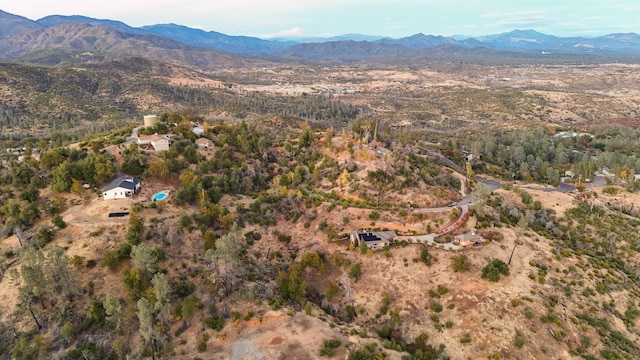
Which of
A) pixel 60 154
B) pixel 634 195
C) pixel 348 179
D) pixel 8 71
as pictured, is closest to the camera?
pixel 60 154

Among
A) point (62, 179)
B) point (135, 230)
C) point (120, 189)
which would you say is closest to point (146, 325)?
point (135, 230)

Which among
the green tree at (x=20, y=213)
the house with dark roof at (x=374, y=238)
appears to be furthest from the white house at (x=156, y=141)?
the house with dark roof at (x=374, y=238)

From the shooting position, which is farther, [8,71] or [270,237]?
[8,71]

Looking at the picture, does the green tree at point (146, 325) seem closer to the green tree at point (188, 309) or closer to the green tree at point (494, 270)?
the green tree at point (188, 309)

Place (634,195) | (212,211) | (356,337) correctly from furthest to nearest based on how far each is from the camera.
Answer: (634,195)
(212,211)
(356,337)

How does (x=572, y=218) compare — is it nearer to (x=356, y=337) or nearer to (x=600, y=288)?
(x=600, y=288)

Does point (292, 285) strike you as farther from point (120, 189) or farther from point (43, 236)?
point (43, 236)

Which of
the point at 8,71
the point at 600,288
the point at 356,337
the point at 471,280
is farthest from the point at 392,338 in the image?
the point at 8,71

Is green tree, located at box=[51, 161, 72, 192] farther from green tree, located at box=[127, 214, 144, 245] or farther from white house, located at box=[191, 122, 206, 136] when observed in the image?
white house, located at box=[191, 122, 206, 136]
